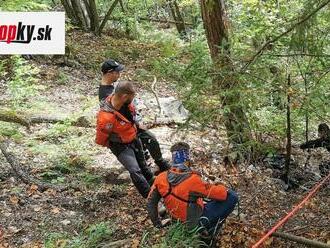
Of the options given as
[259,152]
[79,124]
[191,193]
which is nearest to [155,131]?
[79,124]

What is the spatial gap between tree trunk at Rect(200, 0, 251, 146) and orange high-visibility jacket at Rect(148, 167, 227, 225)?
38.3 inches

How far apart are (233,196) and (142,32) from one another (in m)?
16.6

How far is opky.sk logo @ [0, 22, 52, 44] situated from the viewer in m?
12.1

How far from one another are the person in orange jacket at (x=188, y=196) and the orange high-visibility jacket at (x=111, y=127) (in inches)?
46.6

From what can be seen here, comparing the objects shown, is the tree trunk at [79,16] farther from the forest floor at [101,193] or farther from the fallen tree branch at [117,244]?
the fallen tree branch at [117,244]

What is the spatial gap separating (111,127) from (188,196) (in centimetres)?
157

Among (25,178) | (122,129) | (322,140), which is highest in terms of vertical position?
(122,129)

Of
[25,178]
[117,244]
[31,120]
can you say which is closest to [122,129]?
[117,244]

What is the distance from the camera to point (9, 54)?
12.4m

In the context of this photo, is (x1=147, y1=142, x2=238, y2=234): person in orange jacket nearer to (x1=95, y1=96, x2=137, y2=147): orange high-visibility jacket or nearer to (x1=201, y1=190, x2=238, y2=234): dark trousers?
(x1=201, y1=190, x2=238, y2=234): dark trousers

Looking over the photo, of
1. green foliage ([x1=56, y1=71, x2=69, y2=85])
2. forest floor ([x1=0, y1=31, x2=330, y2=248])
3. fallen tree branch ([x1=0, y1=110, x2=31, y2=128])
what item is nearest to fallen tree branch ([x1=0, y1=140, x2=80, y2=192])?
forest floor ([x1=0, y1=31, x2=330, y2=248])

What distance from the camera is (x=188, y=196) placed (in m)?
4.89

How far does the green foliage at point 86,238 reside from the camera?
17.2ft

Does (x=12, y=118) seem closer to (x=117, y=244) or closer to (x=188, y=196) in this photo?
(x=117, y=244)
